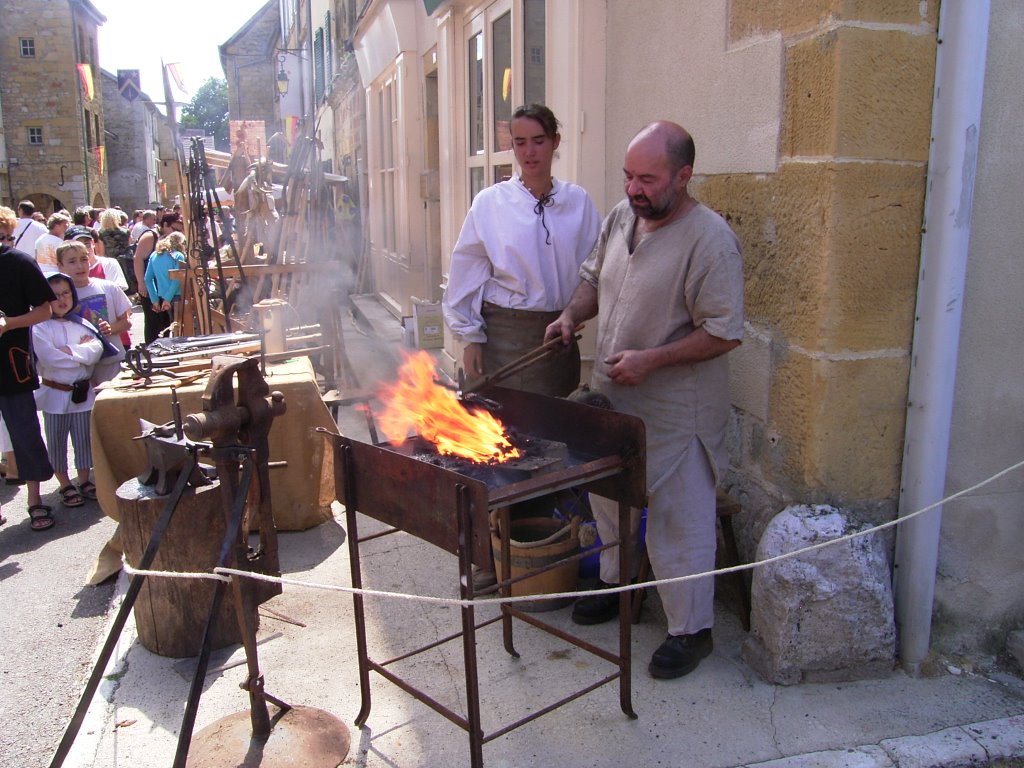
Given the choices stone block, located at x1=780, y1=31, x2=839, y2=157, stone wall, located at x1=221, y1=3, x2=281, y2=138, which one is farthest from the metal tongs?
stone wall, located at x1=221, y1=3, x2=281, y2=138

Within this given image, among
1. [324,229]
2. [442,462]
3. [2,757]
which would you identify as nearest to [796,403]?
[442,462]

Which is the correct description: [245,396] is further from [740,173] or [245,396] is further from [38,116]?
[38,116]

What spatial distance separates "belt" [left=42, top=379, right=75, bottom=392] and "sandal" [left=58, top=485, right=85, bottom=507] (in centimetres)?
73

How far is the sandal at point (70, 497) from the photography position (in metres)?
5.69

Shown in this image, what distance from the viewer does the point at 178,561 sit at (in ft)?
11.7

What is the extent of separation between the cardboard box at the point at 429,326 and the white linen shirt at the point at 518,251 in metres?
4.14

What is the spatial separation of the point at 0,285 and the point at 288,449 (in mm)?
2076

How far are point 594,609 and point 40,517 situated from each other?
3.78m

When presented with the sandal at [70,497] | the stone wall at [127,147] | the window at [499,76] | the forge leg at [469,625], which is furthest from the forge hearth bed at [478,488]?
the stone wall at [127,147]

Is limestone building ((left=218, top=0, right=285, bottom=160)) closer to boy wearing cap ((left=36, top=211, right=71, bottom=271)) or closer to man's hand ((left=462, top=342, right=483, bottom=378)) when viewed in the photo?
boy wearing cap ((left=36, top=211, right=71, bottom=271))

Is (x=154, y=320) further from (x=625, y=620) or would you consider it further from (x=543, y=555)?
(x=625, y=620)

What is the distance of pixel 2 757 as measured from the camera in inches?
122

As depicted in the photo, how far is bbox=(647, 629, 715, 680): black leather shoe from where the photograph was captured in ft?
10.4

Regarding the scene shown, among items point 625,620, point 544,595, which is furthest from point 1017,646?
point 544,595
